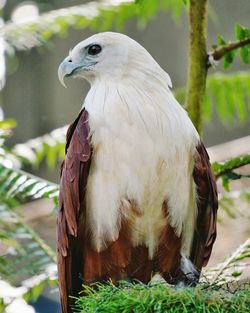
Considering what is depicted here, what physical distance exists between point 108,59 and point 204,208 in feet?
1.95

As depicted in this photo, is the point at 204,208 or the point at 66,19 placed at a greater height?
the point at 66,19

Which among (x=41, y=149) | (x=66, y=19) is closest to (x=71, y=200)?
(x=41, y=149)

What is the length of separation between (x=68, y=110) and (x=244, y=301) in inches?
151

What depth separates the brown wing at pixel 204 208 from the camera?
2.74 metres

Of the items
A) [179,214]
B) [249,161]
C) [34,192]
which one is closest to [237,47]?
[249,161]

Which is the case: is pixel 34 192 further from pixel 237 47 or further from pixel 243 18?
pixel 243 18

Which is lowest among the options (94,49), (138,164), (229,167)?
(229,167)

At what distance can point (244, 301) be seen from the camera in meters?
2.06

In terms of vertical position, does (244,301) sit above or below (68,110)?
above

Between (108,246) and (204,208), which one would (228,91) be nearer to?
(204,208)

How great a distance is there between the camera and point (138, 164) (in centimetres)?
263

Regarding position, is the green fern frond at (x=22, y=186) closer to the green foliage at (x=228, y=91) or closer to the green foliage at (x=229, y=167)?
the green foliage at (x=229, y=167)

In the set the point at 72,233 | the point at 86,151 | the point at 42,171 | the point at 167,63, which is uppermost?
the point at 86,151

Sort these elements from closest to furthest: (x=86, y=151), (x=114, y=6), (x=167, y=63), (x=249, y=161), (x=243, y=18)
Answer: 1. (x=86, y=151)
2. (x=249, y=161)
3. (x=114, y=6)
4. (x=243, y=18)
5. (x=167, y=63)
